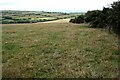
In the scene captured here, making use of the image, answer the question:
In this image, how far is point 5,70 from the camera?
528 inches

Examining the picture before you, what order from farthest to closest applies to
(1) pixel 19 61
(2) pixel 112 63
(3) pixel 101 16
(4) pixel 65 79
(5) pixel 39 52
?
(3) pixel 101 16
(5) pixel 39 52
(1) pixel 19 61
(2) pixel 112 63
(4) pixel 65 79


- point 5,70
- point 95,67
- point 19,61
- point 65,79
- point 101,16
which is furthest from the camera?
point 101,16

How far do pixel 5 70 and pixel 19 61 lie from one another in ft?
9.66

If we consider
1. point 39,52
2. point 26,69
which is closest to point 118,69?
point 26,69

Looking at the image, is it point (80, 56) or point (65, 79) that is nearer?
point (65, 79)

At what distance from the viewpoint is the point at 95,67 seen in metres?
14.3

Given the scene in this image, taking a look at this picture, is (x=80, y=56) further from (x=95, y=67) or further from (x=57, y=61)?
(x=95, y=67)

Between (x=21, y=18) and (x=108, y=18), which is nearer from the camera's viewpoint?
(x=108, y=18)

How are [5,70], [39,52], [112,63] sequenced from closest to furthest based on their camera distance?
1. [5,70]
2. [112,63]
3. [39,52]

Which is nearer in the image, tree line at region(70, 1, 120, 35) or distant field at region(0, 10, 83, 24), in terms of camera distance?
tree line at region(70, 1, 120, 35)

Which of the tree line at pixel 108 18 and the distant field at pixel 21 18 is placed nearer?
the tree line at pixel 108 18

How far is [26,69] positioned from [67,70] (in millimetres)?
2327

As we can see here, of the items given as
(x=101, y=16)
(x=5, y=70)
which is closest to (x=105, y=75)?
(x=5, y=70)

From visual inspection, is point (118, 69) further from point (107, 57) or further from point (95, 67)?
point (107, 57)
